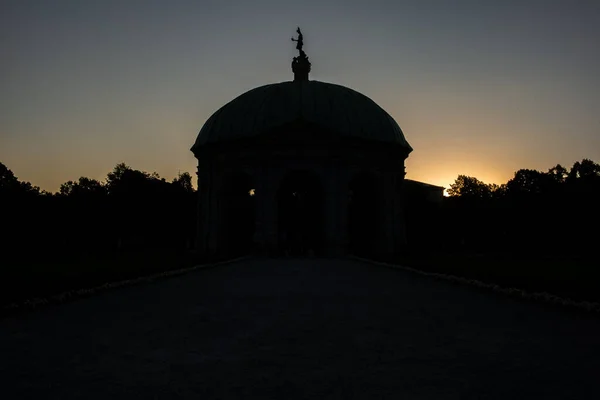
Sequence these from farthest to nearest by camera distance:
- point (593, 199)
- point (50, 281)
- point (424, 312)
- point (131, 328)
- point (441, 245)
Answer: point (441, 245) < point (593, 199) < point (50, 281) < point (424, 312) < point (131, 328)

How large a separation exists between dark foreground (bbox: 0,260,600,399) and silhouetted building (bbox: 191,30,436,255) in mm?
30586

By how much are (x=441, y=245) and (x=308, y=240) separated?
28.4 meters

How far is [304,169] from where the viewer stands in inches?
1772

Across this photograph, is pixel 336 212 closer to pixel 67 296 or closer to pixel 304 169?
pixel 304 169

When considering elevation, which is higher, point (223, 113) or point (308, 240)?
point (223, 113)

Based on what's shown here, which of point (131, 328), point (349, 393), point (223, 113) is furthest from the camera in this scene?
point (223, 113)

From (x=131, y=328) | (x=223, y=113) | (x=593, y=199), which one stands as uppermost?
(x=223, y=113)

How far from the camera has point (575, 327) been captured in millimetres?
10516

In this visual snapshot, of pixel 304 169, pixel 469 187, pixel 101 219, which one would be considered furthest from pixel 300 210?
pixel 469 187

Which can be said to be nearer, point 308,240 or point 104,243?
point 308,240

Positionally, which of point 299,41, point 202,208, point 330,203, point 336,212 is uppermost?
point 299,41

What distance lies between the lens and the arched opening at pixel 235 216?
49.1m

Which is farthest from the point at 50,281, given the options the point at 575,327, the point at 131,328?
the point at 575,327

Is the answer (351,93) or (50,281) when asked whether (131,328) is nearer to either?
(50,281)
